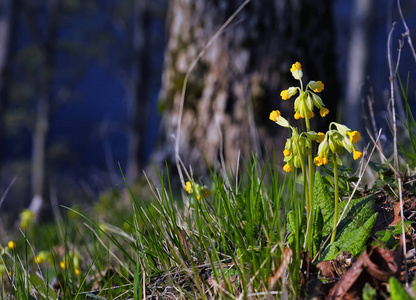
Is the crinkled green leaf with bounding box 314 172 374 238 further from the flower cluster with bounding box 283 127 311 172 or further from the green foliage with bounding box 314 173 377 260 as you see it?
the flower cluster with bounding box 283 127 311 172

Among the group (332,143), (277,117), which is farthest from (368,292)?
(277,117)

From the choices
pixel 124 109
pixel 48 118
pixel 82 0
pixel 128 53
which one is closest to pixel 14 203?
pixel 48 118

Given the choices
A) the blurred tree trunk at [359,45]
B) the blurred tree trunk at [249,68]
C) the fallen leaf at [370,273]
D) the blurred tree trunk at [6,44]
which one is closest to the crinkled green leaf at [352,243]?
the fallen leaf at [370,273]

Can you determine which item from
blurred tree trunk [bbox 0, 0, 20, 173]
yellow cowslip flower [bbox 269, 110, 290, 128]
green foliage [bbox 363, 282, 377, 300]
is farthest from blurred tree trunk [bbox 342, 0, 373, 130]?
green foliage [bbox 363, 282, 377, 300]

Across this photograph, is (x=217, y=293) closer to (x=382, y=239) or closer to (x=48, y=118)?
(x=382, y=239)

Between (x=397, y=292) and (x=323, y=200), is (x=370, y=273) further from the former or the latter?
(x=323, y=200)
